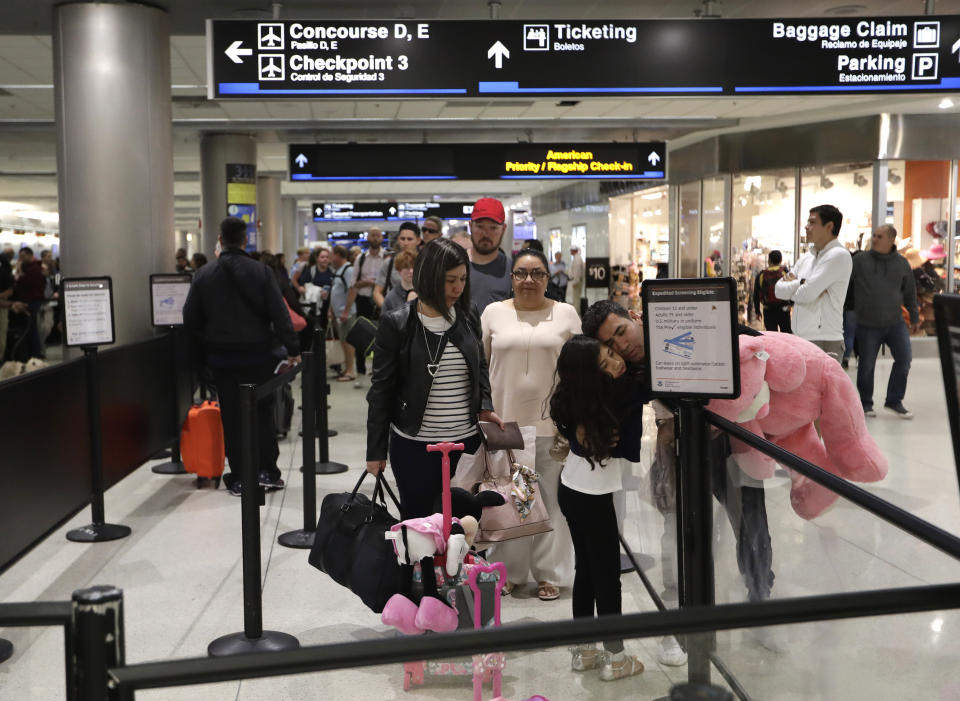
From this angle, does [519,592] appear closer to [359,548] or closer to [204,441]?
[359,548]

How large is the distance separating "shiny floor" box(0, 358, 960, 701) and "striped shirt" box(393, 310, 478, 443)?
82cm

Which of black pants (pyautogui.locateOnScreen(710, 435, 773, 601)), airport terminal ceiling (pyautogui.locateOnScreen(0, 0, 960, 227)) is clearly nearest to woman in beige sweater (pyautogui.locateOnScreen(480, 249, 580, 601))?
black pants (pyautogui.locateOnScreen(710, 435, 773, 601))

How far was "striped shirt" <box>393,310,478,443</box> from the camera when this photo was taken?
12.1 ft

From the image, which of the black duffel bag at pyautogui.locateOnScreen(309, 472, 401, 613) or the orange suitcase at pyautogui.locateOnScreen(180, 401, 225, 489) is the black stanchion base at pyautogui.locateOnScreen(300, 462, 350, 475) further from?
the black duffel bag at pyautogui.locateOnScreen(309, 472, 401, 613)

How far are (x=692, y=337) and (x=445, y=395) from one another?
1.19 m

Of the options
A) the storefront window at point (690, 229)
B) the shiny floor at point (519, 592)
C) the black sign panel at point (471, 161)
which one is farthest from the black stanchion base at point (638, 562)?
the storefront window at point (690, 229)

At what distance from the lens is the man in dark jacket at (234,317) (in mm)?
6188

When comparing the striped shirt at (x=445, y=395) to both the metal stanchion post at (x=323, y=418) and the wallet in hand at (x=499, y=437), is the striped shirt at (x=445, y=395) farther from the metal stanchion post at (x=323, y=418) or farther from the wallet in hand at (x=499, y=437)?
the metal stanchion post at (x=323, y=418)

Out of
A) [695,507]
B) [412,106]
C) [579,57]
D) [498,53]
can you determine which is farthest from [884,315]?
[412,106]

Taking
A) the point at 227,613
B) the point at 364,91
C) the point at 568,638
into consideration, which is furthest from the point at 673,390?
the point at 364,91

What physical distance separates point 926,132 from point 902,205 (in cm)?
112

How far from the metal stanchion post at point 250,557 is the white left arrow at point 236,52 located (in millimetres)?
3314

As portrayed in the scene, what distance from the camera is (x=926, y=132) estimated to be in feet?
47.1

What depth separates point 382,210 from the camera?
2142 centimetres
